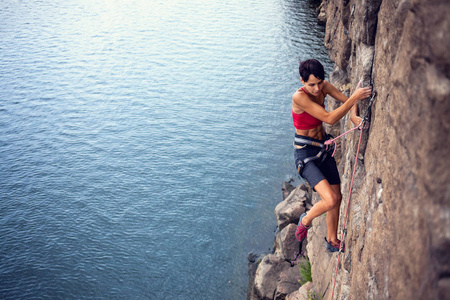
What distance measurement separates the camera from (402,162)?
12.6 feet

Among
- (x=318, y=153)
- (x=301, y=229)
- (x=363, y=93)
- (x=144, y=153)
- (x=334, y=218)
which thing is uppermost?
(x=363, y=93)

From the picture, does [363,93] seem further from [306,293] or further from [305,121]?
[306,293]

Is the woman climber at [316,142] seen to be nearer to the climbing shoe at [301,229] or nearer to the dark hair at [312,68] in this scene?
the dark hair at [312,68]

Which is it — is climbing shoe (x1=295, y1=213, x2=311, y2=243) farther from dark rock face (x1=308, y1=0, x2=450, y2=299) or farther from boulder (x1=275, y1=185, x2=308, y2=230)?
boulder (x1=275, y1=185, x2=308, y2=230)

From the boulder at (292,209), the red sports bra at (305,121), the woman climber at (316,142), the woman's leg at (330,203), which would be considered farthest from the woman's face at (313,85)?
the boulder at (292,209)

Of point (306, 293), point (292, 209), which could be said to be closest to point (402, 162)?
point (306, 293)

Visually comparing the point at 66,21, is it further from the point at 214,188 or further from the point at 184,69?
the point at 214,188

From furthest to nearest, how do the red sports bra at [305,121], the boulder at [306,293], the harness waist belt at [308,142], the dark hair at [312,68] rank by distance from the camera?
the boulder at [306,293]
the harness waist belt at [308,142]
the red sports bra at [305,121]
the dark hair at [312,68]

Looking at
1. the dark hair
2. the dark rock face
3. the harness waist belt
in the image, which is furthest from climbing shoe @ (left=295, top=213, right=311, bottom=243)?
the dark hair

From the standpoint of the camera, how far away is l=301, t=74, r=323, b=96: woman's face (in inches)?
239

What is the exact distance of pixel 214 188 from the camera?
1794 cm

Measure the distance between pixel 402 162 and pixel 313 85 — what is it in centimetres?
256

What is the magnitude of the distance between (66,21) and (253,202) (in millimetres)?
29617

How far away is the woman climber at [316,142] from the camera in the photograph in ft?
20.1
